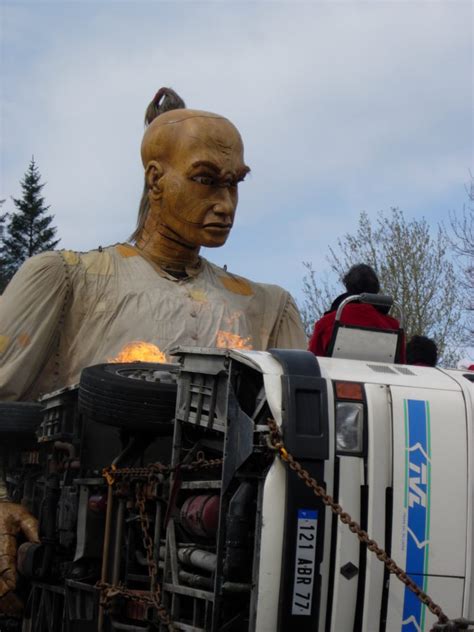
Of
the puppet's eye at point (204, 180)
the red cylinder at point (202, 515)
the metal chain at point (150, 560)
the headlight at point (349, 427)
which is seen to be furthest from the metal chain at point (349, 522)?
the puppet's eye at point (204, 180)

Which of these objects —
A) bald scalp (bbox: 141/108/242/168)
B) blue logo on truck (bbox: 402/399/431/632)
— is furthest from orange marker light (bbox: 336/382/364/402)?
bald scalp (bbox: 141/108/242/168)

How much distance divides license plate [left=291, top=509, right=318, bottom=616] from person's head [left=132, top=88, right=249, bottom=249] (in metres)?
4.11

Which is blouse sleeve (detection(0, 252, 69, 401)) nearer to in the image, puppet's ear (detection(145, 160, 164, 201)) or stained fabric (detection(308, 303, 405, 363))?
puppet's ear (detection(145, 160, 164, 201))

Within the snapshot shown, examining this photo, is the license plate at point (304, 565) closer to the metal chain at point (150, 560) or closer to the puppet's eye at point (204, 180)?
the metal chain at point (150, 560)

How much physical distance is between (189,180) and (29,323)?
1.61m

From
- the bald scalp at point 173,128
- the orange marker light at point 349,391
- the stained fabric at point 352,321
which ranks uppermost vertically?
the bald scalp at point 173,128

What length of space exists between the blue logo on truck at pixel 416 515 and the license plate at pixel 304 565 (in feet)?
1.39

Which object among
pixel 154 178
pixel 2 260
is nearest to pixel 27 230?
pixel 2 260

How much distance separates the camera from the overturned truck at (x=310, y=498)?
503cm

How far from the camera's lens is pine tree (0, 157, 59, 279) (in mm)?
50075

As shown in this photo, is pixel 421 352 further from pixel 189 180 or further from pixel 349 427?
pixel 349 427

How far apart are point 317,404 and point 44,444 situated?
138 inches

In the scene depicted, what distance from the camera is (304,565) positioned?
5.02m

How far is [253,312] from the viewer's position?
30.0 ft
